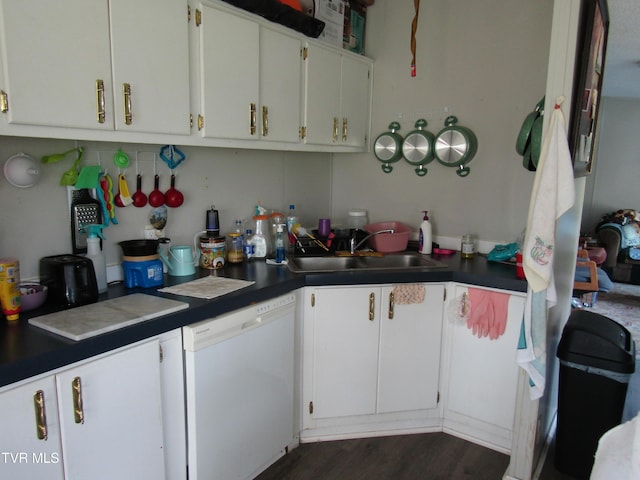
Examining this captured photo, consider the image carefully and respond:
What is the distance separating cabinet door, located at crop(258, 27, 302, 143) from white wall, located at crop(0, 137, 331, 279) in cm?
31

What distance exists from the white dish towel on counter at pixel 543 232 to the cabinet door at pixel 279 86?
1.24 m

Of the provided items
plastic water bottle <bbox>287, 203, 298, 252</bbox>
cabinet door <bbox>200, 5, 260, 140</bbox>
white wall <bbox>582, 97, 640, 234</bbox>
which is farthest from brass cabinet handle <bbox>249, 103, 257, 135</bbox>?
white wall <bbox>582, 97, 640, 234</bbox>

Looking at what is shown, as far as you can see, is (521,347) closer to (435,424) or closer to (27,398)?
(435,424)

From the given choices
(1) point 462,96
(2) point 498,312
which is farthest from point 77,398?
(1) point 462,96

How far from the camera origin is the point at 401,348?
2.37 metres

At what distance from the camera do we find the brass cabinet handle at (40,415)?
1247 mm

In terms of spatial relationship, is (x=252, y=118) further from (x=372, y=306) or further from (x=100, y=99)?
(x=372, y=306)

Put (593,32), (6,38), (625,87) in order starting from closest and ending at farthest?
1. (6,38)
2. (593,32)
3. (625,87)

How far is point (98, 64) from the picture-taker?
160cm

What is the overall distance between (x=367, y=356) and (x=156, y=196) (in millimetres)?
1292

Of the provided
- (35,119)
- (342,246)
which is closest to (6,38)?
(35,119)

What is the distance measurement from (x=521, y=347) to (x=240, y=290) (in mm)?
1145

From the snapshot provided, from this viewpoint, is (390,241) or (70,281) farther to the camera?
(390,241)

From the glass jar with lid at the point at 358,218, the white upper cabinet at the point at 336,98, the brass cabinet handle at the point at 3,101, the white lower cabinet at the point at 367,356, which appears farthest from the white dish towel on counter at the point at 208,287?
the glass jar with lid at the point at 358,218
